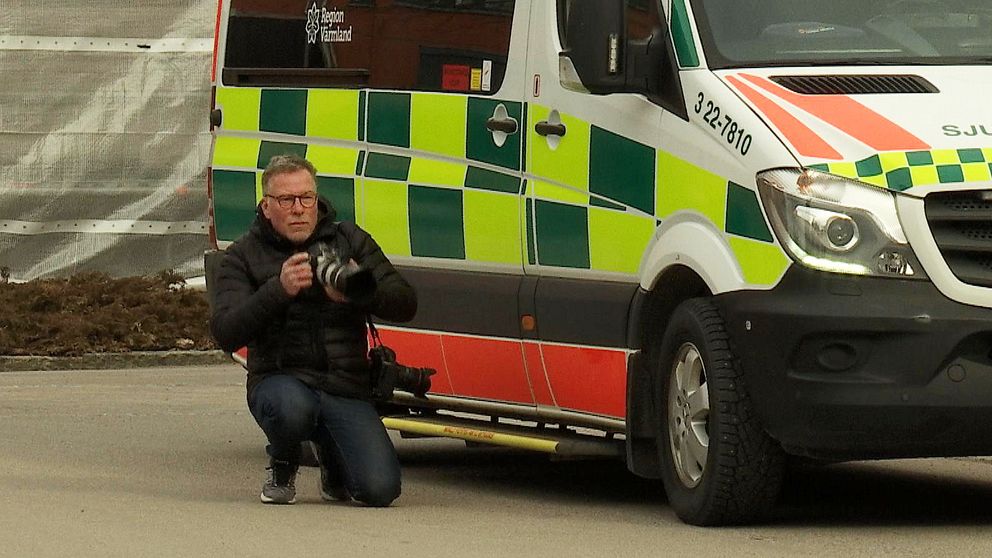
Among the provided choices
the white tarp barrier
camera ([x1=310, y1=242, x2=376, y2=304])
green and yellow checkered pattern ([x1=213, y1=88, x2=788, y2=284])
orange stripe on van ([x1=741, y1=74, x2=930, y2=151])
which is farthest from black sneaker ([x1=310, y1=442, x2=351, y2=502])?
the white tarp barrier

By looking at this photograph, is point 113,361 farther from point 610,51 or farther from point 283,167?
point 610,51

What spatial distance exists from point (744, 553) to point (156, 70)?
11.1m

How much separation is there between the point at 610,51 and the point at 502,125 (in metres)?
0.96

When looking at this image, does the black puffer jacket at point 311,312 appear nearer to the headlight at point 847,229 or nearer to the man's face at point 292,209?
the man's face at point 292,209

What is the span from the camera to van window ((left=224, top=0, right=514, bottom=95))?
28.6ft

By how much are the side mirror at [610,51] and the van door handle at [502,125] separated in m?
0.73

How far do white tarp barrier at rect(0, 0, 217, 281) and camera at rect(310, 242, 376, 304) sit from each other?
30.2ft

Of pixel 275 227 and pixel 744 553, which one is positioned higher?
pixel 275 227

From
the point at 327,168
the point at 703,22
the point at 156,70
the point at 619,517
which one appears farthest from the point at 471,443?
the point at 156,70

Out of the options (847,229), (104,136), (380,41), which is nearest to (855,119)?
(847,229)

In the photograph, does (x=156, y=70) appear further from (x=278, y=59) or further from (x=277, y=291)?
(x=277, y=291)

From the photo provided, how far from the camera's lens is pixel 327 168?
9.39 meters

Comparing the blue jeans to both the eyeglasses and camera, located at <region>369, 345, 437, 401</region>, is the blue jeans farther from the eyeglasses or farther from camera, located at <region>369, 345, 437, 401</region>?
the eyeglasses

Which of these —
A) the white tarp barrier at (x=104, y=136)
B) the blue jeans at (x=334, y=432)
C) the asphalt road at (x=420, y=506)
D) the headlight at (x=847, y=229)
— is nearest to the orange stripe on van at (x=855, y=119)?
the headlight at (x=847, y=229)
